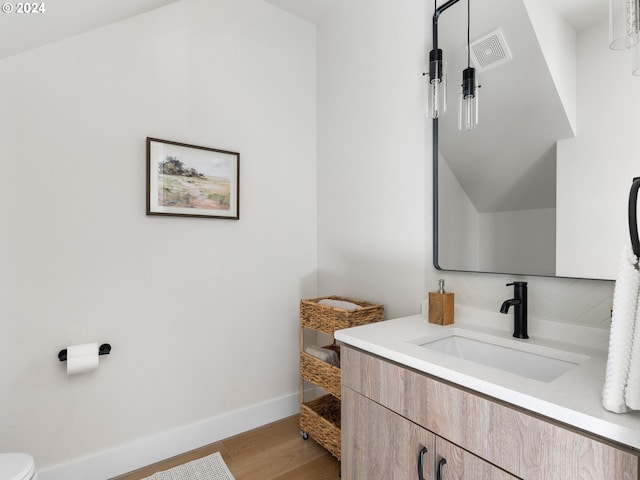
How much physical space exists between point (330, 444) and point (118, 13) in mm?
2292

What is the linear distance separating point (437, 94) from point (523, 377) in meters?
1.22

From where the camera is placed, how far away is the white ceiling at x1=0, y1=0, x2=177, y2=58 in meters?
1.21

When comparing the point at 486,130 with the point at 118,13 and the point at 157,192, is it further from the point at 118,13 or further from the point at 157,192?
the point at 118,13

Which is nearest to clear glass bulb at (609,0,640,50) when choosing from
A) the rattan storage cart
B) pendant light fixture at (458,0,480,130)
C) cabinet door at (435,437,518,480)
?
pendant light fixture at (458,0,480,130)

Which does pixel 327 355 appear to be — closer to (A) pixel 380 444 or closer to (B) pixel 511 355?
(A) pixel 380 444

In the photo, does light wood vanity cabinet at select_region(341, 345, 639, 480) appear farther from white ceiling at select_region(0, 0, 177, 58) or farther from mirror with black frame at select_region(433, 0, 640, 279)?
white ceiling at select_region(0, 0, 177, 58)

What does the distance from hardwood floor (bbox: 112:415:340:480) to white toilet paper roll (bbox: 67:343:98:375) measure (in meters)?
0.61

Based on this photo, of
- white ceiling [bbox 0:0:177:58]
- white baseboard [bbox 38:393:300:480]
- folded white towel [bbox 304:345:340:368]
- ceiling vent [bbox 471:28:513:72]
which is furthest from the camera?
folded white towel [bbox 304:345:340:368]

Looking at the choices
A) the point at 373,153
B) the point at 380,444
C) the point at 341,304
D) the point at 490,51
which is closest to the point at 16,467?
the point at 380,444

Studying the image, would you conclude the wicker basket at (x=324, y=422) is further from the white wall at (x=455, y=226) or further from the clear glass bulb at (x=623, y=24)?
the clear glass bulb at (x=623, y=24)

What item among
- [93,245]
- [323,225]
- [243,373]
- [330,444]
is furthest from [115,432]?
[323,225]

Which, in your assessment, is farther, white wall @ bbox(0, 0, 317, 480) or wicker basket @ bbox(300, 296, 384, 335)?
wicker basket @ bbox(300, 296, 384, 335)

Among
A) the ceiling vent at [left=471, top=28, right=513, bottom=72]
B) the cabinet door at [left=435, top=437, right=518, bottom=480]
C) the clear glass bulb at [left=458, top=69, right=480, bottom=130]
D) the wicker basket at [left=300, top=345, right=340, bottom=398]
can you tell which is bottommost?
the wicker basket at [left=300, top=345, right=340, bottom=398]

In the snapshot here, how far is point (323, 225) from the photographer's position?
2.37 meters
